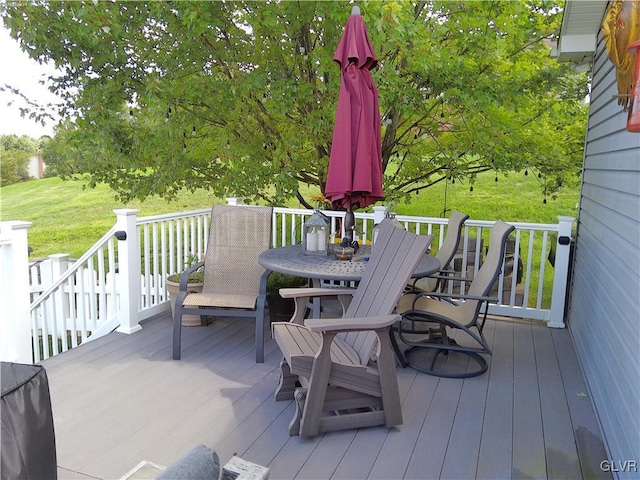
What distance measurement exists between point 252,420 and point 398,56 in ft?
14.7

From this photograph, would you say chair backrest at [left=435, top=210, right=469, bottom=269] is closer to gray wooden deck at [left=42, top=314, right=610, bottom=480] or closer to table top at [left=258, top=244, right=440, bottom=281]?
table top at [left=258, top=244, right=440, bottom=281]

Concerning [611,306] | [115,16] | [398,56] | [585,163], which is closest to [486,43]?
[398,56]

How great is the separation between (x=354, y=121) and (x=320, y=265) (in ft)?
3.68

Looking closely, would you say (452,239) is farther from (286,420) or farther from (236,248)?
(286,420)

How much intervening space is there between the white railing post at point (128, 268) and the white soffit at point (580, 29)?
13.7 ft

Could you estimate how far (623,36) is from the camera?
9.02 ft

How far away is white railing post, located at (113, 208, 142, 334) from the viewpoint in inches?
164

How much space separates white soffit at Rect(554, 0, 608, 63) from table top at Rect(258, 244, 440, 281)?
101 inches

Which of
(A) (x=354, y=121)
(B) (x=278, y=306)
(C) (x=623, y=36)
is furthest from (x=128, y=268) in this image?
(C) (x=623, y=36)

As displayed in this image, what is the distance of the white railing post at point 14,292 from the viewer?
3.15 metres

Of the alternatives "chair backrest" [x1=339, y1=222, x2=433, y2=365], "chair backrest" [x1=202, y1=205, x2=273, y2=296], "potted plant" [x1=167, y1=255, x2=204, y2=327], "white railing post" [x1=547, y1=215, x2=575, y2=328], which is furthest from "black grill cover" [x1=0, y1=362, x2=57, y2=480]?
"white railing post" [x1=547, y1=215, x2=575, y2=328]

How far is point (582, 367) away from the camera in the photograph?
11.9ft

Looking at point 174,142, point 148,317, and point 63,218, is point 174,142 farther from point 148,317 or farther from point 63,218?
point 63,218

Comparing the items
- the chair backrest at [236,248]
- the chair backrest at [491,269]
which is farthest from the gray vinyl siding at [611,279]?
the chair backrest at [236,248]
